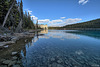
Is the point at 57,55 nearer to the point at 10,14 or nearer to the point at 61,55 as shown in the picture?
the point at 61,55

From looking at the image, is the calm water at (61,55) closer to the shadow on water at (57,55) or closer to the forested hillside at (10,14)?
the shadow on water at (57,55)

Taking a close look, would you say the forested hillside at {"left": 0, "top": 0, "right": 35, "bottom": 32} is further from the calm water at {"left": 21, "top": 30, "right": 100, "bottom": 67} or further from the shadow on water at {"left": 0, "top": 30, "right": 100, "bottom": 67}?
the calm water at {"left": 21, "top": 30, "right": 100, "bottom": 67}

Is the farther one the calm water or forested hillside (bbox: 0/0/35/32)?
forested hillside (bbox: 0/0/35/32)

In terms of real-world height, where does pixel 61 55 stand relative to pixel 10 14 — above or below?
below

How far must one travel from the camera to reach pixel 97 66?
502cm

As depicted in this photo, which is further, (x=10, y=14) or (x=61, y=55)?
(x=10, y=14)

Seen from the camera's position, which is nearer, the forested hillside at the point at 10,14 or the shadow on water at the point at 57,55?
the shadow on water at the point at 57,55

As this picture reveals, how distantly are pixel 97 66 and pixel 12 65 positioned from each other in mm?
7949

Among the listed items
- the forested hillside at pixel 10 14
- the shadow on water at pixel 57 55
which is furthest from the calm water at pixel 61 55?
the forested hillside at pixel 10 14

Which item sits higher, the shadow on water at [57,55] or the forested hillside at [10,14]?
the forested hillside at [10,14]

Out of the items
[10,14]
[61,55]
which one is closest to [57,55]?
[61,55]

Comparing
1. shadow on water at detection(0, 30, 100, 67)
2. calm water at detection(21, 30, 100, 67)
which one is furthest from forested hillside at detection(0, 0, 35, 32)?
calm water at detection(21, 30, 100, 67)

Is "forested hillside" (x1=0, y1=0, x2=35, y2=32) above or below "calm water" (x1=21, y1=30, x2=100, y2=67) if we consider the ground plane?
above

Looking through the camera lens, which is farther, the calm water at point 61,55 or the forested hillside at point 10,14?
the forested hillside at point 10,14
